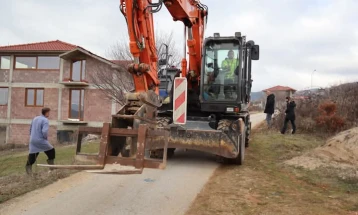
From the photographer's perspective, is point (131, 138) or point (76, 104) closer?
point (131, 138)

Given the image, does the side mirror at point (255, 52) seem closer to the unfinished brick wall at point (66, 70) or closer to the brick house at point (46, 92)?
the brick house at point (46, 92)

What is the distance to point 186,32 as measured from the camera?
8750 millimetres

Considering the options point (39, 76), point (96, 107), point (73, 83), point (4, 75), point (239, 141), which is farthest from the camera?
point (4, 75)

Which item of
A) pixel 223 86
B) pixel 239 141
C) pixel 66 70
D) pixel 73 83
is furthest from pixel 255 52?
pixel 66 70

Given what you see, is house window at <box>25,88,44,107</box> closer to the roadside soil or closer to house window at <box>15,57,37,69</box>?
house window at <box>15,57,37,69</box>

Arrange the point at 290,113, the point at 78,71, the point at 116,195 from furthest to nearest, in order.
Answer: the point at 78,71 < the point at 290,113 < the point at 116,195

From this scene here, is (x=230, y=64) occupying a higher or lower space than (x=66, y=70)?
lower

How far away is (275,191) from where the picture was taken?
6418 mm

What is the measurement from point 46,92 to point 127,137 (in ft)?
81.6

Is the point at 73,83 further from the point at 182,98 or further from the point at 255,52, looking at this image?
the point at 182,98

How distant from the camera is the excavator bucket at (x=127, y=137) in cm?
480

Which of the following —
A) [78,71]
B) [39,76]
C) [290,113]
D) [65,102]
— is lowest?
[290,113]

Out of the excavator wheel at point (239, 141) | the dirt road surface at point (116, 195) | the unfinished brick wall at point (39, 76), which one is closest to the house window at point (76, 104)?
the unfinished brick wall at point (39, 76)

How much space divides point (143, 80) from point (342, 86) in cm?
1560
